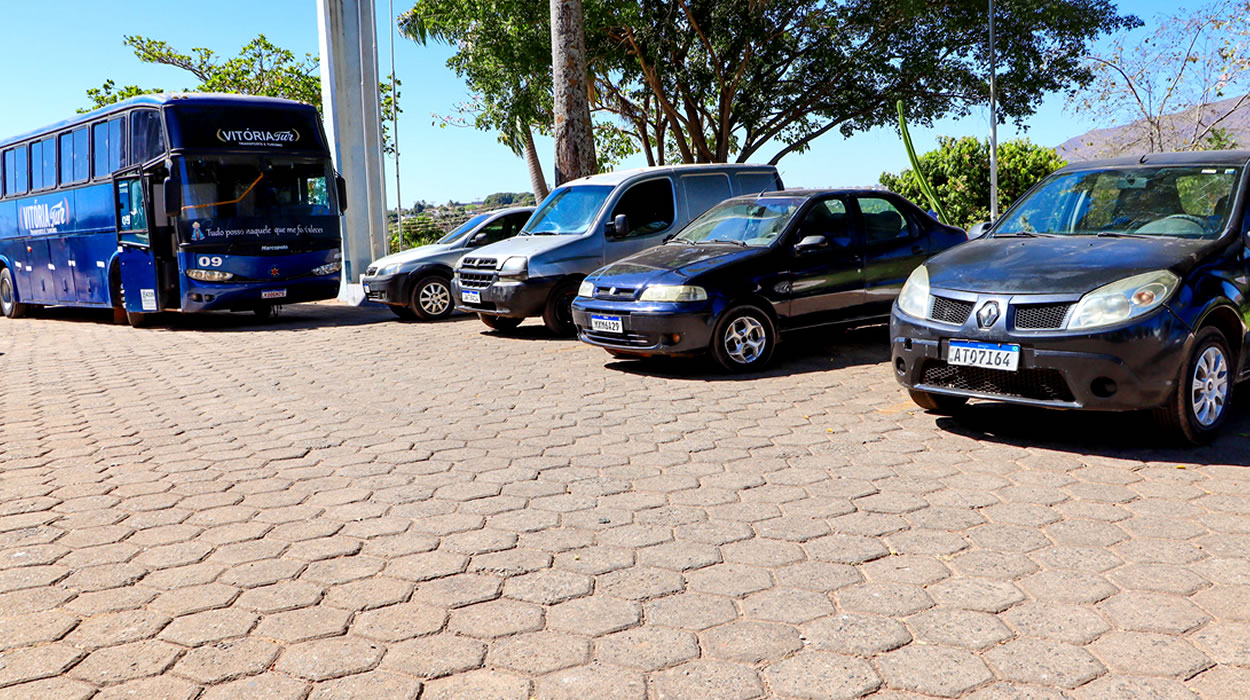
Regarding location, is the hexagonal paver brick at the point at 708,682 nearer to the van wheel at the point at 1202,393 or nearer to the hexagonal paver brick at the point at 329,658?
the hexagonal paver brick at the point at 329,658

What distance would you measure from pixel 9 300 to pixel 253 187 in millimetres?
8378

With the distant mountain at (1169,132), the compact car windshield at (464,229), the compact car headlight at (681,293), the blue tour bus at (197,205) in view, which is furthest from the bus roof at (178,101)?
the distant mountain at (1169,132)

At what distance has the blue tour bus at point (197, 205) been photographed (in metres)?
14.4

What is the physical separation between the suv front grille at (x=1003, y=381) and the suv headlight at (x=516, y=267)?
5.87 meters

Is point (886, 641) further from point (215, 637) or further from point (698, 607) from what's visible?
point (215, 637)

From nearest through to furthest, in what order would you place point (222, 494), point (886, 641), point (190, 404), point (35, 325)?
point (886, 641)
point (222, 494)
point (190, 404)
point (35, 325)

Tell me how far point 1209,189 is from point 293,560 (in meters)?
5.81

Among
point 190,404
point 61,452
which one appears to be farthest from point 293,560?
point 190,404

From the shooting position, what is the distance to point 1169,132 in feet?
72.6

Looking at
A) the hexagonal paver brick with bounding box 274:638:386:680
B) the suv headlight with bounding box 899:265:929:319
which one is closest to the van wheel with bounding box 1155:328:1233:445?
the suv headlight with bounding box 899:265:929:319

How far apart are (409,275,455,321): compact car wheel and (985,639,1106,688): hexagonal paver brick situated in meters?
12.0

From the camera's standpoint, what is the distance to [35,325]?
17.9m

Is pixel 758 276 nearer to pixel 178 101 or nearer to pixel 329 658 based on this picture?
pixel 329 658

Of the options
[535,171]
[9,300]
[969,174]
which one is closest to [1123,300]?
[9,300]
